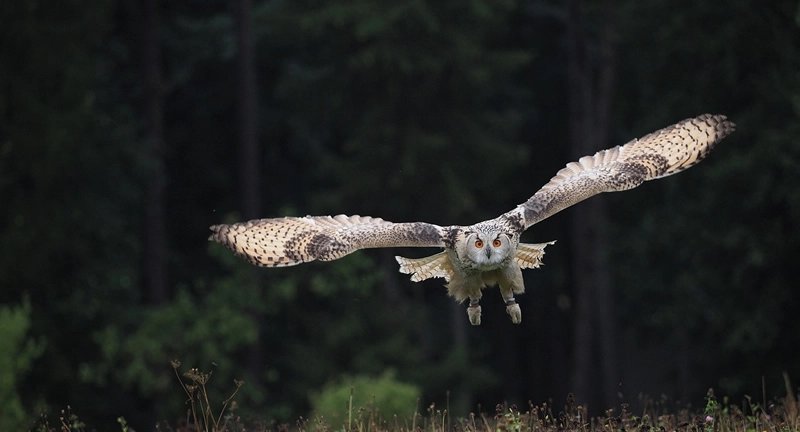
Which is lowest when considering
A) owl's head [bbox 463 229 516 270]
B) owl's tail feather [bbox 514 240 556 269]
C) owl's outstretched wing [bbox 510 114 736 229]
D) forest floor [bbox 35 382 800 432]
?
forest floor [bbox 35 382 800 432]

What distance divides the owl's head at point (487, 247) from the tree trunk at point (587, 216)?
18787 mm

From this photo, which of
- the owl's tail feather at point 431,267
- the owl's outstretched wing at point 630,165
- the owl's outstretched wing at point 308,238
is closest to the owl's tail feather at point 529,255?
the owl's outstretched wing at point 630,165

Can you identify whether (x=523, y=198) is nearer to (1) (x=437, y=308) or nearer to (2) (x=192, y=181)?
(1) (x=437, y=308)

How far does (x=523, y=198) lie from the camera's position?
121 feet

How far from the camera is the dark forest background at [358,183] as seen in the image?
26234mm

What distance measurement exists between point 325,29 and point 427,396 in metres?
8.40

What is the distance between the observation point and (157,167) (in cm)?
3072

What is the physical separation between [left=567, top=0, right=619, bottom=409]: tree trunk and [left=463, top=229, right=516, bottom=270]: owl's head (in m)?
18.8

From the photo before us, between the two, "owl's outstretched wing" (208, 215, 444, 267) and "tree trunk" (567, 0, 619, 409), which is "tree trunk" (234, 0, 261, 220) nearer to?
"tree trunk" (567, 0, 619, 409)

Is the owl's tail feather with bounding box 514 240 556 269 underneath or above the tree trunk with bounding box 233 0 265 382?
underneath

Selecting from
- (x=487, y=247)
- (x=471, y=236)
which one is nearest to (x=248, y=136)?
(x=471, y=236)

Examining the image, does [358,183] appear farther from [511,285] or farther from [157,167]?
[511,285]

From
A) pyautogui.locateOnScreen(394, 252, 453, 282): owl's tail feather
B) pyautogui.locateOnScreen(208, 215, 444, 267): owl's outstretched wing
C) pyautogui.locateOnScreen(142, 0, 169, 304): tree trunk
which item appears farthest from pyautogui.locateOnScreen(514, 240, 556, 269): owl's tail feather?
pyautogui.locateOnScreen(142, 0, 169, 304): tree trunk

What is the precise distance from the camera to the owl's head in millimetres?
11203
